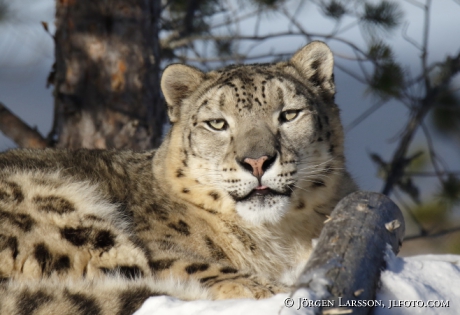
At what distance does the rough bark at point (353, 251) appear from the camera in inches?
99.7

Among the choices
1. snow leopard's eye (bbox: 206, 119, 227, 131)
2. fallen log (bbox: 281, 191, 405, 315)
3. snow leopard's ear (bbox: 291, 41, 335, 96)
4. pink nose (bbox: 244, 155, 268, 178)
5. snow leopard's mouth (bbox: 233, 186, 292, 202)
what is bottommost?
fallen log (bbox: 281, 191, 405, 315)

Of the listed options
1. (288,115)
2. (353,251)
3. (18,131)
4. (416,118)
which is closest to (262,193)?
(288,115)

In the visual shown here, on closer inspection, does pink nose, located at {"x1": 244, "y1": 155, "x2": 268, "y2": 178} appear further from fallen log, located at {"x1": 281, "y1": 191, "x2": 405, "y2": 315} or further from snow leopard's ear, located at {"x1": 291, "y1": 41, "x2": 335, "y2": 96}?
snow leopard's ear, located at {"x1": 291, "y1": 41, "x2": 335, "y2": 96}

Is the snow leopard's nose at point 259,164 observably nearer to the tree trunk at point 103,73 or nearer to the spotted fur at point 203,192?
the spotted fur at point 203,192

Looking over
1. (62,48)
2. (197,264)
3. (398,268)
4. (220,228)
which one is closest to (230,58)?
(62,48)

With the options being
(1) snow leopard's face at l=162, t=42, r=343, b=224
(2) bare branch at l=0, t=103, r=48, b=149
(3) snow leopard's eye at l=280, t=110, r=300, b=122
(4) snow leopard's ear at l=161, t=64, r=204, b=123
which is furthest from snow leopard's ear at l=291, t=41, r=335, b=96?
(2) bare branch at l=0, t=103, r=48, b=149

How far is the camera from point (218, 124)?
15.6 ft

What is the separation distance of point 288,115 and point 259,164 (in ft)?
2.10

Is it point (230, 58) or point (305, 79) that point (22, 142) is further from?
point (305, 79)

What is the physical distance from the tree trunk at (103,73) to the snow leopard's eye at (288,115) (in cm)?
237

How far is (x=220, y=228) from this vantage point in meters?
4.56

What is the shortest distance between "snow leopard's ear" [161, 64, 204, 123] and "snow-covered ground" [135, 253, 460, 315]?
2.43 metres

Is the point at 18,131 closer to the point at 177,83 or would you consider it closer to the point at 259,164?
the point at 177,83

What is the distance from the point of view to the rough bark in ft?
8.31
